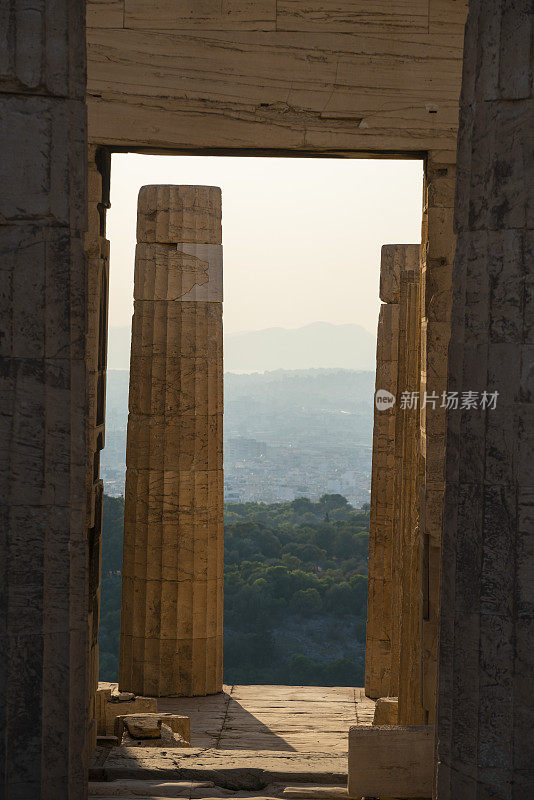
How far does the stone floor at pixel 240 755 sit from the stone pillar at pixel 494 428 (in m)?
3.44

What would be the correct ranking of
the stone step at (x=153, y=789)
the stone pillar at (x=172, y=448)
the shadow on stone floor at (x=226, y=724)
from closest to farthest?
the stone step at (x=153, y=789) < the shadow on stone floor at (x=226, y=724) < the stone pillar at (x=172, y=448)

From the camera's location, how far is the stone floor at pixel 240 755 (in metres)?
10.0

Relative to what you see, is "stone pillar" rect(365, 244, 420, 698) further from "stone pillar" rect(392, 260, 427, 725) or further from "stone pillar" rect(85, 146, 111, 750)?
"stone pillar" rect(85, 146, 111, 750)

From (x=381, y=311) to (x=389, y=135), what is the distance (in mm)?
11559

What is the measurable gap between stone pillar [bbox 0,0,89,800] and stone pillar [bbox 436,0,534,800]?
285 centimetres

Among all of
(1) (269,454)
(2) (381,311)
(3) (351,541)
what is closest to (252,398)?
(1) (269,454)

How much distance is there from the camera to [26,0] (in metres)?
7.02

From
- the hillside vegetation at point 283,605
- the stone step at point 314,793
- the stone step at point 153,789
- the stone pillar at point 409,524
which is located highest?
the stone pillar at point 409,524

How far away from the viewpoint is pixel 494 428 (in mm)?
7043

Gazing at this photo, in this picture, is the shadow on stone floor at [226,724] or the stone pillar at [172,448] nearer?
the shadow on stone floor at [226,724]

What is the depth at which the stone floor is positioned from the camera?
10.0 meters

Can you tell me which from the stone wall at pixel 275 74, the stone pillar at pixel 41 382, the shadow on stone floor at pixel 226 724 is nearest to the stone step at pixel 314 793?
the stone pillar at pixel 41 382

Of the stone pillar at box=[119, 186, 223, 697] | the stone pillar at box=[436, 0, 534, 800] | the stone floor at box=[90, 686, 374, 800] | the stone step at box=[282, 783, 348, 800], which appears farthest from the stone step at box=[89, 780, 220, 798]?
the stone pillar at box=[119, 186, 223, 697]

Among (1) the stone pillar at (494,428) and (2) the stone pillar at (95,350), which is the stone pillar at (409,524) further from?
(1) the stone pillar at (494,428)
